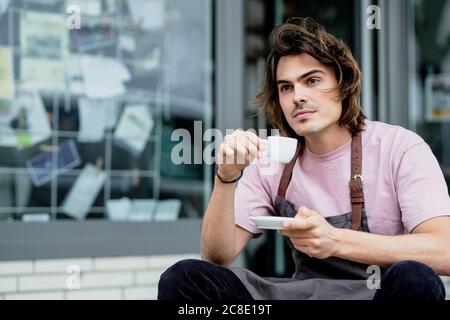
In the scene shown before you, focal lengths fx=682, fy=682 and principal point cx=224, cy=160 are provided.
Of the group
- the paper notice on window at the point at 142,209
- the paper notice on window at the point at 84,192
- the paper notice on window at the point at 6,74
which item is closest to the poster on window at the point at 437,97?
the paper notice on window at the point at 142,209

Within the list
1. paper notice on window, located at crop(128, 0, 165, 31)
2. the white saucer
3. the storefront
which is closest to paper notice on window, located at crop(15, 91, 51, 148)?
the storefront

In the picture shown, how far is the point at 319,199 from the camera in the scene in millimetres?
1970

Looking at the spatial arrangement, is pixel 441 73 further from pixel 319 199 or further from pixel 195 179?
pixel 319 199

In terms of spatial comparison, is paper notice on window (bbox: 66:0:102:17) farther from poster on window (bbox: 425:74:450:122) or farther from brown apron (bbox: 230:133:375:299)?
poster on window (bbox: 425:74:450:122)

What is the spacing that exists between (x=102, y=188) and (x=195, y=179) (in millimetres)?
479

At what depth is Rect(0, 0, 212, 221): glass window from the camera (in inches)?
124

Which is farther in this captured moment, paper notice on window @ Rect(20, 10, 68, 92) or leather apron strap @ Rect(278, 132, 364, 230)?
paper notice on window @ Rect(20, 10, 68, 92)

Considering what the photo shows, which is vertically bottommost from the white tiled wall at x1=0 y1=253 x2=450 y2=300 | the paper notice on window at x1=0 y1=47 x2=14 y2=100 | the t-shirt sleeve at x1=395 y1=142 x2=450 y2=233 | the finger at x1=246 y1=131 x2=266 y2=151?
the white tiled wall at x1=0 y1=253 x2=450 y2=300

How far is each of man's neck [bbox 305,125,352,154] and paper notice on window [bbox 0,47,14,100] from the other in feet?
5.52

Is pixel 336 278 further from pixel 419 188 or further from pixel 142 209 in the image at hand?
pixel 142 209

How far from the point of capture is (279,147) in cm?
179

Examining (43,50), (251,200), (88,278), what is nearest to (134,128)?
(43,50)

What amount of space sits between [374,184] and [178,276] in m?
0.60
